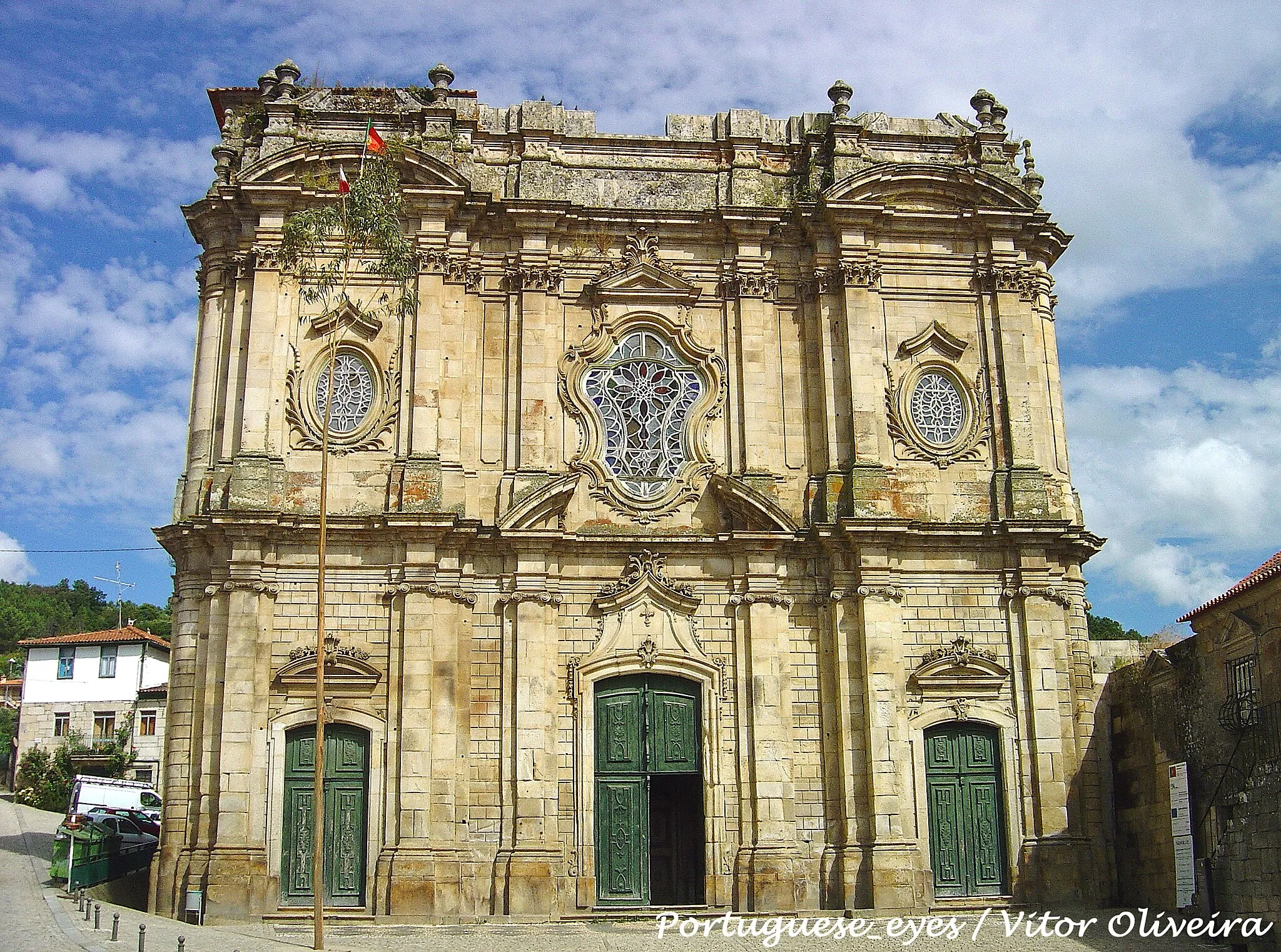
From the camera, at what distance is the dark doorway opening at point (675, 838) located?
832 inches

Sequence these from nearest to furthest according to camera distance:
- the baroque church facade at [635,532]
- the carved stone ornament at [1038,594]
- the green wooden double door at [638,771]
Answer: the baroque church facade at [635,532], the green wooden double door at [638,771], the carved stone ornament at [1038,594]

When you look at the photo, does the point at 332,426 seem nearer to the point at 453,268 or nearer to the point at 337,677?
the point at 453,268

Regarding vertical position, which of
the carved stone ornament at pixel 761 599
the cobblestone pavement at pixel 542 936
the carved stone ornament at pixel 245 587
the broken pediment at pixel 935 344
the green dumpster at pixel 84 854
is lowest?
the cobblestone pavement at pixel 542 936

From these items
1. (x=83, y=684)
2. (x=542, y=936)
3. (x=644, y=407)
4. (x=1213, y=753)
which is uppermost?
(x=644, y=407)

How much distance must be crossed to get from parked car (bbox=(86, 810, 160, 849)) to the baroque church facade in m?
3.36

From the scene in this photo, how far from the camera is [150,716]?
1690 inches

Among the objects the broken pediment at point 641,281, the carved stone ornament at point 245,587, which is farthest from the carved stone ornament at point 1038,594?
the carved stone ornament at point 245,587

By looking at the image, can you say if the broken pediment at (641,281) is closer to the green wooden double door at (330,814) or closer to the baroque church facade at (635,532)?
the baroque church facade at (635,532)

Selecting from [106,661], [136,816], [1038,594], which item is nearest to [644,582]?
[1038,594]

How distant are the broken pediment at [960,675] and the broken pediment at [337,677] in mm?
8959

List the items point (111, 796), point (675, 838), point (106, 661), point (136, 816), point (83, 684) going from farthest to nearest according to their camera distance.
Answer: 1. point (106, 661)
2. point (83, 684)
3. point (111, 796)
4. point (136, 816)
5. point (675, 838)

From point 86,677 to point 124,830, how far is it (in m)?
23.0

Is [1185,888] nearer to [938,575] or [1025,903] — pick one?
[1025,903]

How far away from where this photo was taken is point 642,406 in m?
22.0
